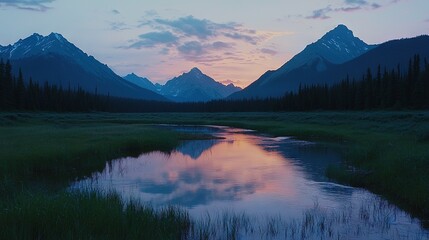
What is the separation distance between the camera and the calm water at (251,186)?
16891 mm

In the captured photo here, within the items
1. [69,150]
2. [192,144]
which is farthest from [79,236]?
[192,144]

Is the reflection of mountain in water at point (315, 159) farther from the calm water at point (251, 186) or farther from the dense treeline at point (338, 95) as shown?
the dense treeline at point (338, 95)

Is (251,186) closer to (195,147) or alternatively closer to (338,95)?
(195,147)

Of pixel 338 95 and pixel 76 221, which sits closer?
pixel 76 221

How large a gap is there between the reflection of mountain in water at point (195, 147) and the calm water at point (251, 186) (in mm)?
1253

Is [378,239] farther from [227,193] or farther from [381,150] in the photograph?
[381,150]

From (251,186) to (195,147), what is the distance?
21.3 m

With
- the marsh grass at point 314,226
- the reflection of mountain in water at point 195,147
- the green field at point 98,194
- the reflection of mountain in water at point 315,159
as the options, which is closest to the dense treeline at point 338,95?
the green field at point 98,194

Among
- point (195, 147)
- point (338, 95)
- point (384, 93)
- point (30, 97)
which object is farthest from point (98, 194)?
point (338, 95)

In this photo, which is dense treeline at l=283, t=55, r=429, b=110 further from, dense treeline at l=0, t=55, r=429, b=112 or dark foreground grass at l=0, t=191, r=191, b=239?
dark foreground grass at l=0, t=191, r=191, b=239

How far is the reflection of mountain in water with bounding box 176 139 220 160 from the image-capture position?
3798cm

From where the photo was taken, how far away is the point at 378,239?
1376 cm

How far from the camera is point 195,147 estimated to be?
43719mm

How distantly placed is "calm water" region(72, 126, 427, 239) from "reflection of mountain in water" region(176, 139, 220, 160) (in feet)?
4.11
